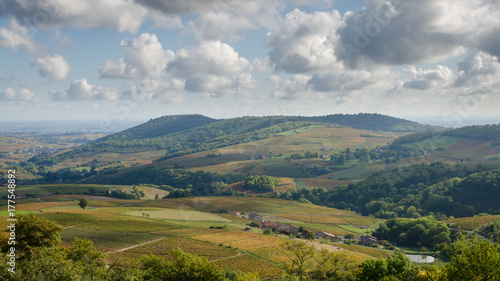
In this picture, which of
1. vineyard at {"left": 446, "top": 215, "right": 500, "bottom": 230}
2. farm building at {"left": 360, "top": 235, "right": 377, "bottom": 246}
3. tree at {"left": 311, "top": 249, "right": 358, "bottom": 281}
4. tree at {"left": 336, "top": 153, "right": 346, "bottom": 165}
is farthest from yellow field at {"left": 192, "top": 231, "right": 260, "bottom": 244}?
tree at {"left": 336, "top": 153, "right": 346, "bottom": 165}

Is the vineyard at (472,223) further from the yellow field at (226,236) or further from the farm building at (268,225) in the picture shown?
the yellow field at (226,236)

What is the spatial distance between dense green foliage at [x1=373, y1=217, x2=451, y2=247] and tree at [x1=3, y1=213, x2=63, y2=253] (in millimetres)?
66299

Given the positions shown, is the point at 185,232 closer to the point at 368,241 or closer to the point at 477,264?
the point at 368,241

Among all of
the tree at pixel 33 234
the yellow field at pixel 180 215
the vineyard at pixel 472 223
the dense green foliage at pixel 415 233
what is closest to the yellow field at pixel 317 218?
the dense green foliage at pixel 415 233

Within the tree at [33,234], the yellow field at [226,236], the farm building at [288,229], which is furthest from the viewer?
the farm building at [288,229]

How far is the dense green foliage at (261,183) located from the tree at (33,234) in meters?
110

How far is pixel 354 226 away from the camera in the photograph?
92.2 m

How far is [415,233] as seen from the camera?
72812mm

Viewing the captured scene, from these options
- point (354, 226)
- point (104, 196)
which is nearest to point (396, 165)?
point (354, 226)

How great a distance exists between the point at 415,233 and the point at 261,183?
78.4 metres

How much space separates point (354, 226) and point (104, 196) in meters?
87.0

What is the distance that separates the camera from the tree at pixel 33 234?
34844mm

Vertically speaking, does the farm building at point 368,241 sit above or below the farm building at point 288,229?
below

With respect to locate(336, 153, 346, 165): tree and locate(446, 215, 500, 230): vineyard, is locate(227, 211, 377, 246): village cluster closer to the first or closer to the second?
locate(446, 215, 500, 230): vineyard
